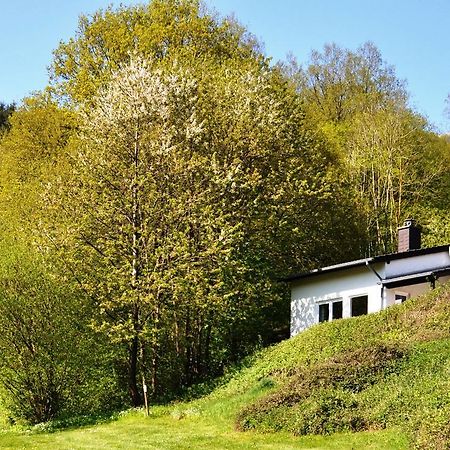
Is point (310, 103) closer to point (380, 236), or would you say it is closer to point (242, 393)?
point (380, 236)

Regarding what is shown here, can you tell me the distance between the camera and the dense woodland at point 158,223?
79.5 ft

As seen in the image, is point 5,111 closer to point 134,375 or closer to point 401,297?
point 134,375

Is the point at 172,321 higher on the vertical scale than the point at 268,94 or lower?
lower

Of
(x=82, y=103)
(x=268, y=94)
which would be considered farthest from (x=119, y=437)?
(x=82, y=103)

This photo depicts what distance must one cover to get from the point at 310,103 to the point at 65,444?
3791 cm

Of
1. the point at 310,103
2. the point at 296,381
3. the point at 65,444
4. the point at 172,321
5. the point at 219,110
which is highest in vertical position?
the point at 310,103

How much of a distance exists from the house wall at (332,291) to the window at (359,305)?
269 millimetres

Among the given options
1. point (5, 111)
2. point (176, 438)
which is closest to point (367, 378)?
point (176, 438)

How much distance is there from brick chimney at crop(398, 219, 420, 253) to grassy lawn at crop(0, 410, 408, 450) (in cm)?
1335

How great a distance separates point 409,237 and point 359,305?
3.87 metres

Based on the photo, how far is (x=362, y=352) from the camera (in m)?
19.2

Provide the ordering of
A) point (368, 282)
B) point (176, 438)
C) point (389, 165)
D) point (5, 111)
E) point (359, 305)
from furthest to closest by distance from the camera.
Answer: point (5, 111)
point (389, 165)
point (359, 305)
point (368, 282)
point (176, 438)

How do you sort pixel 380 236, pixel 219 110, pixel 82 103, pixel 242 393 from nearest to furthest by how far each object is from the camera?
pixel 242 393, pixel 219 110, pixel 82 103, pixel 380 236

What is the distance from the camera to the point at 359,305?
28.5 metres
